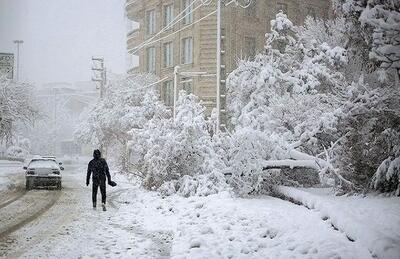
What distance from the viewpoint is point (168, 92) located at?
36.9 meters

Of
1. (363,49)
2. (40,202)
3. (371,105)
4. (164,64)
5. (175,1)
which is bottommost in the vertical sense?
(40,202)

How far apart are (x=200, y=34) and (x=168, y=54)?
211 inches

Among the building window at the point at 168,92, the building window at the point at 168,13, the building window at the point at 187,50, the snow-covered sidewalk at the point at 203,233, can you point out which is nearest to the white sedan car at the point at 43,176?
the snow-covered sidewalk at the point at 203,233

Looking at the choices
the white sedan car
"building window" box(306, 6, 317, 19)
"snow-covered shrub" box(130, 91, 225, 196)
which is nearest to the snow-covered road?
"snow-covered shrub" box(130, 91, 225, 196)

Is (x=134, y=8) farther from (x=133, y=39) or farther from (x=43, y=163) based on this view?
(x=43, y=163)

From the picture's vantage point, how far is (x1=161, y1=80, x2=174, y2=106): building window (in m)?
36.4

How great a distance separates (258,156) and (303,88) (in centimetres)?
908

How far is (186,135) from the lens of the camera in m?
15.8

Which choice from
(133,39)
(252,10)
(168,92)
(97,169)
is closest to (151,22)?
(133,39)

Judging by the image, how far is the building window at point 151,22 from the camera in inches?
1531

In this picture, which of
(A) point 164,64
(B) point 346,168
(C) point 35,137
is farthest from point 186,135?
(C) point 35,137

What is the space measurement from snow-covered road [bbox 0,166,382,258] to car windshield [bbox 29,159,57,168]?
6.49m

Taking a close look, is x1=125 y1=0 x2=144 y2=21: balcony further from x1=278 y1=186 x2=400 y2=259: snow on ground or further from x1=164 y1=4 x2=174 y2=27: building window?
x1=278 y1=186 x2=400 y2=259: snow on ground

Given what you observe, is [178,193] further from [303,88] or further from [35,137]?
[35,137]
